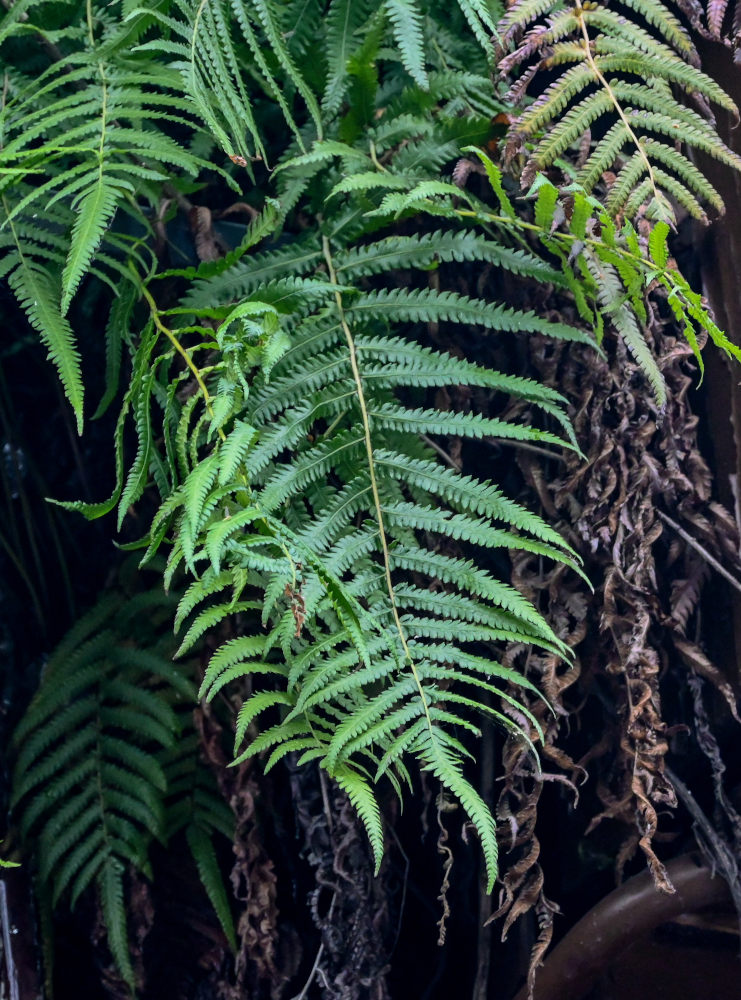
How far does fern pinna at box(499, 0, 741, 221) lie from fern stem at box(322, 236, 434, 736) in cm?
27

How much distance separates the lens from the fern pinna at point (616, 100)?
3.56 feet

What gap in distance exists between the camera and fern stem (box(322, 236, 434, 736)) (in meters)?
0.98

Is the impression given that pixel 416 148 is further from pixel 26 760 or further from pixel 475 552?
pixel 26 760

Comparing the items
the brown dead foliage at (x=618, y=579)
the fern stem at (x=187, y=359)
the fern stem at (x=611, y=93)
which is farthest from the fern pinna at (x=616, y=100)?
the fern stem at (x=187, y=359)

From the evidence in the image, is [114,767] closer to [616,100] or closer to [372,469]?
[372,469]

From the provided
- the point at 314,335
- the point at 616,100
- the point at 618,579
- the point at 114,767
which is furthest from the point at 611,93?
the point at 114,767

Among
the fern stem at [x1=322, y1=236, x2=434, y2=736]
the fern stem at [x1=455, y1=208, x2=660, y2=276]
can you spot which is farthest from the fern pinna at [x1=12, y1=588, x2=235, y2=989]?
the fern stem at [x1=455, y1=208, x2=660, y2=276]

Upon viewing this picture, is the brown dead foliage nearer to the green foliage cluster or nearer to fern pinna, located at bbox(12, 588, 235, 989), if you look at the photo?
the green foliage cluster

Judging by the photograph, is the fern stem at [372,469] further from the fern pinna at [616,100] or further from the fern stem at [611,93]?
the fern stem at [611,93]

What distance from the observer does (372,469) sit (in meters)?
1.06

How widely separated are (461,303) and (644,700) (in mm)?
576

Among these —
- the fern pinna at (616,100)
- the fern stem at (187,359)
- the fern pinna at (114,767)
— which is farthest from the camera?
the fern pinna at (114,767)

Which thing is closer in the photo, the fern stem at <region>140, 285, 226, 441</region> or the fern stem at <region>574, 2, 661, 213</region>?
the fern stem at <region>140, 285, 226, 441</region>

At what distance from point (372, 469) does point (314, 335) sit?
0.63 ft
